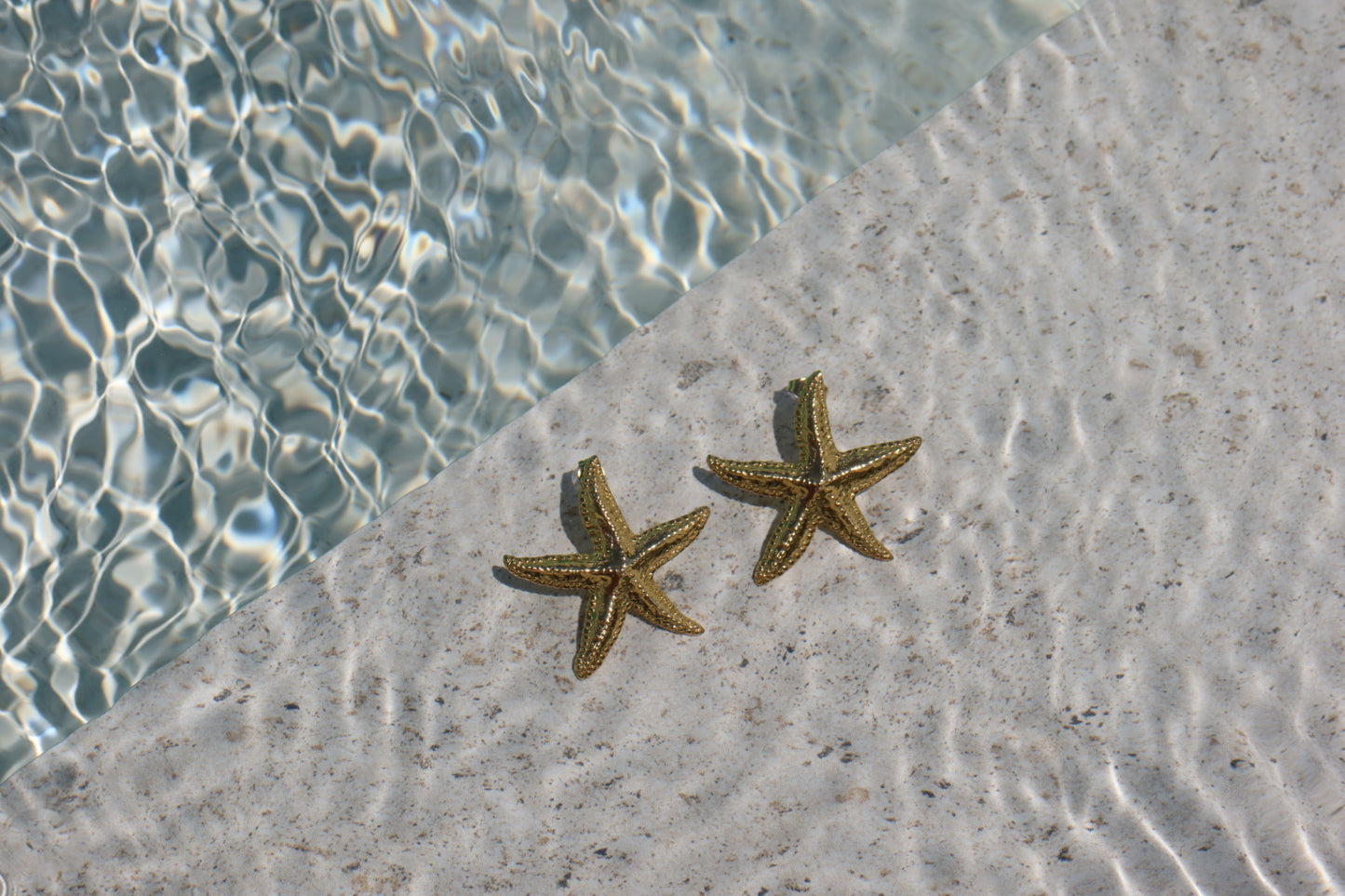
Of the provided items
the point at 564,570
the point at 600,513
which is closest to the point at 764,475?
the point at 600,513

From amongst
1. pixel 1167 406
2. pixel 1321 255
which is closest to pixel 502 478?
pixel 1167 406

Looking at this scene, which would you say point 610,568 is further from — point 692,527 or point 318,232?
point 318,232

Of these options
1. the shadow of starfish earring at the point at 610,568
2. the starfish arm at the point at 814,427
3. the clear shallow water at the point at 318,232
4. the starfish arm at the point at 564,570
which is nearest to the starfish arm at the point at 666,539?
the shadow of starfish earring at the point at 610,568

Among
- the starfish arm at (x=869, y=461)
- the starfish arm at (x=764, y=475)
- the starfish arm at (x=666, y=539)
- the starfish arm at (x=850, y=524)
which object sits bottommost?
the starfish arm at (x=666, y=539)

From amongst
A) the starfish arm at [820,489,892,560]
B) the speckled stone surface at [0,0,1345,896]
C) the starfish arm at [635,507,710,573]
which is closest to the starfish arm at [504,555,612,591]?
→ the starfish arm at [635,507,710,573]

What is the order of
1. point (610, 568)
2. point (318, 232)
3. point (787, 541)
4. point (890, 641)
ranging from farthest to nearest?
point (318, 232)
point (890, 641)
point (787, 541)
point (610, 568)

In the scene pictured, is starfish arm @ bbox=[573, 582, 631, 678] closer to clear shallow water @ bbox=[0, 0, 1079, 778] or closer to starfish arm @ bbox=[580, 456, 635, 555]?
starfish arm @ bbox=[580, 456, 635, 555]

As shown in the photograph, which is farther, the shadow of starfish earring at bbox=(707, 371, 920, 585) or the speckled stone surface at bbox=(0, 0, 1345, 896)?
the speckled stone surface at bbox=(0, 0, 1345, 896)

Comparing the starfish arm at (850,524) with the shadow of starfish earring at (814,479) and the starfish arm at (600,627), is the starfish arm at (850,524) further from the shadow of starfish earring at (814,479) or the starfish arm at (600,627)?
the starfish arm at (600,627)
